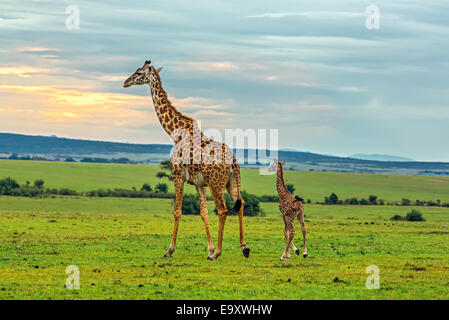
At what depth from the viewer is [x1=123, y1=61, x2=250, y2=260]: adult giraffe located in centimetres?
2084

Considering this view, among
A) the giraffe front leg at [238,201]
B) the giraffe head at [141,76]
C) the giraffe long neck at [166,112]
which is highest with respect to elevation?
the giraffe head at [141,76]

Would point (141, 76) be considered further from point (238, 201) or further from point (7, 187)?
point (7, 187)

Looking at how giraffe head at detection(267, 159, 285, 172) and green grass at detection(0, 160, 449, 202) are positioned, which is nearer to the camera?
giraffe head at detection(267, 159, 285, 172)

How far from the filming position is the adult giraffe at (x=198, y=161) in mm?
20844

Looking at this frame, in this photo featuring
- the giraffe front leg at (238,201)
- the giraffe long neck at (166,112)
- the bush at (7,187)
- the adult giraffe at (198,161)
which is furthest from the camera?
the bush at (7,187)

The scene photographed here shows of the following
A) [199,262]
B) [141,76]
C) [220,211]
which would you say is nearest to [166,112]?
[141,76]

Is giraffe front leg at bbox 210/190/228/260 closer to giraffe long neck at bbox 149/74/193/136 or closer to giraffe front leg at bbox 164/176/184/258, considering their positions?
giraffe front leg at bbox 164/176/184/258

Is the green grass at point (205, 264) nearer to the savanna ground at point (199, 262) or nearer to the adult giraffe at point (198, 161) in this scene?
the savanna ground at point (199, 262)

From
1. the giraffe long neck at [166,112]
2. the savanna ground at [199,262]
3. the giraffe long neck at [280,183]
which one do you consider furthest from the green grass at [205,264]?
the giraffe long neck at [166,112]

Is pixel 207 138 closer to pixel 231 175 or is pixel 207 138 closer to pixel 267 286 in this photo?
pixel 231 175

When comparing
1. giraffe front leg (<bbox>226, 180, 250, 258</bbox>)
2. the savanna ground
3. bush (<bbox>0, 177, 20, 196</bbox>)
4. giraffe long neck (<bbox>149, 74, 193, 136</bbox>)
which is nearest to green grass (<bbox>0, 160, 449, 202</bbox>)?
bush (<bbox>0, 177, 20, 196</bbox>)

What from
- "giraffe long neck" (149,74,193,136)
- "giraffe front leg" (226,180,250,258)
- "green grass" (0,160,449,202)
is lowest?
"giraffe front leg" (226,180,250,258)
